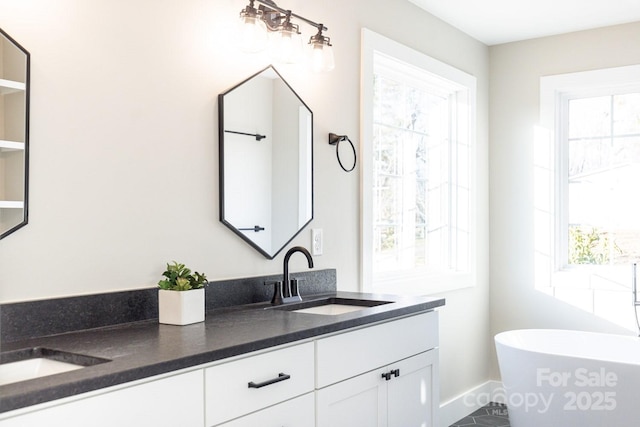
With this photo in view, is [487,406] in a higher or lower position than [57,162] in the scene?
lower

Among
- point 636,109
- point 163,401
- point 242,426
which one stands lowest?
point 242,426

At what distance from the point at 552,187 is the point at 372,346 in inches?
101

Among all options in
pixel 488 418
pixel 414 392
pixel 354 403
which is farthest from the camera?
pixel 488 418

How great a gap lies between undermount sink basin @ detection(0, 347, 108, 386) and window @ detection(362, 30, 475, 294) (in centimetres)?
185

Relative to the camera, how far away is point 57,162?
1893 millimetres

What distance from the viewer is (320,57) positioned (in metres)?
2.75

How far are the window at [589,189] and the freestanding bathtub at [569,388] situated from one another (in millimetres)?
550

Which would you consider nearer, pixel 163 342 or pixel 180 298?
pixel 163 342

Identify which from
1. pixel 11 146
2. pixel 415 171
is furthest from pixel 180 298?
pixel 415 171

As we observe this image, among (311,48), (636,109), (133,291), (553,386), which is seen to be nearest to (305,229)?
(311,48)

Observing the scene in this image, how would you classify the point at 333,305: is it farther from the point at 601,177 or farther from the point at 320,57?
the point at 601,177

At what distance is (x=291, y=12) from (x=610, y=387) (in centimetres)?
219

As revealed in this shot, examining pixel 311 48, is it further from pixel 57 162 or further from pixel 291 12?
pixel 57 162

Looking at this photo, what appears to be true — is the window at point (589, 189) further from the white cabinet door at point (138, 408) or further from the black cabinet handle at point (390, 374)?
the white cabinet door at point (138, 408)
